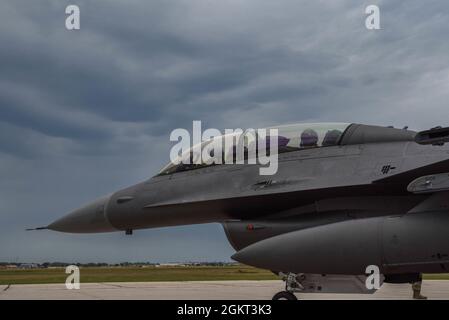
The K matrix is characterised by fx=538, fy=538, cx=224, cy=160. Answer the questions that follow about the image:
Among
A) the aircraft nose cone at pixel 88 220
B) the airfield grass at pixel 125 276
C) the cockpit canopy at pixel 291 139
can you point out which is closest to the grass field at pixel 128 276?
the airfield grass at pixel 125 276

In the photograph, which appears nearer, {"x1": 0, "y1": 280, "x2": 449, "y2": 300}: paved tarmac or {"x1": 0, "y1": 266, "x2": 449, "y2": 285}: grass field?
{"x1": 0, "y1": 280, "x2": 449, "y2": 300}: paved tarmac

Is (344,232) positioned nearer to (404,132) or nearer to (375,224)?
(375,224)

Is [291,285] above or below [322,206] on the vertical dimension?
below

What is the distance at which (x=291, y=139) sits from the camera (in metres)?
9.15

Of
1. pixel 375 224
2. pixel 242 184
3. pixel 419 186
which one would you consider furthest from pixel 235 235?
pixel 419 186

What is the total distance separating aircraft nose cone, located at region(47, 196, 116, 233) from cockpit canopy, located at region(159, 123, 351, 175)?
1.70 metres

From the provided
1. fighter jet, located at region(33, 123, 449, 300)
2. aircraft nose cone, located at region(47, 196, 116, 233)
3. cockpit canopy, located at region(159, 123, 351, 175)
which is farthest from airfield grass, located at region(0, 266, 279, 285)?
cockpit canopy, located at region(159, 123, 351, 175)

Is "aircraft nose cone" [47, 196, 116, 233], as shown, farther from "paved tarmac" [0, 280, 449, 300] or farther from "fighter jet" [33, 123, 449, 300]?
"paved tarmac" [0, 280, 449, 300]

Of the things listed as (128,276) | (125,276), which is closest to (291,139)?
(125,276)

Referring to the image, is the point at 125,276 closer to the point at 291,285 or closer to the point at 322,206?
the point at 291,285

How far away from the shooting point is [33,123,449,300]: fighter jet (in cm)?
722

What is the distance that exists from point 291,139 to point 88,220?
169 inches

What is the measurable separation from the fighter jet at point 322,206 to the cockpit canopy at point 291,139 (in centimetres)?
2

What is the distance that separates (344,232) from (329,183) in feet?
3.04
